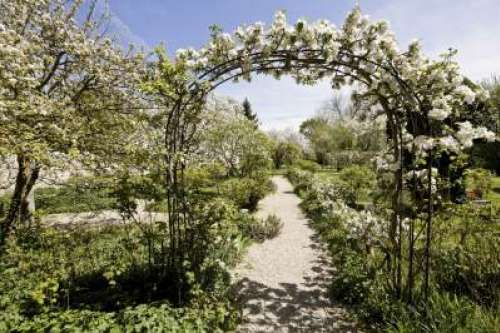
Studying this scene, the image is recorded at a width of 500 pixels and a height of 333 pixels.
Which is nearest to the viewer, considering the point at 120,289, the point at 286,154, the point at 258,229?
the point at 120,289

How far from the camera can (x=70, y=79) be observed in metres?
5.48

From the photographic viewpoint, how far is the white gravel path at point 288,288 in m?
3.17

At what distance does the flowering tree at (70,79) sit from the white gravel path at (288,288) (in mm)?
3082

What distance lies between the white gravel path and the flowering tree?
308cm

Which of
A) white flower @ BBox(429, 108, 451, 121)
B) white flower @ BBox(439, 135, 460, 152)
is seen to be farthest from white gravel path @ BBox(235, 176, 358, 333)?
white flower @ BBox(429, 108, 451, 121)

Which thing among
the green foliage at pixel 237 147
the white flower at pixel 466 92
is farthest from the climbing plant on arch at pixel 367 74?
the green foliage at pixel 237 147

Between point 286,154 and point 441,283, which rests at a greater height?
point 286,154

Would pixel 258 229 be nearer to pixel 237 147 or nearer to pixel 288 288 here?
pixel 288 288

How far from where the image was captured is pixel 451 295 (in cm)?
319

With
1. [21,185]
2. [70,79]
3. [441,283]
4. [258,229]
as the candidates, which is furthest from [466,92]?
[21,185]

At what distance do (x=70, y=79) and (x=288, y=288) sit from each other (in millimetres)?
5753

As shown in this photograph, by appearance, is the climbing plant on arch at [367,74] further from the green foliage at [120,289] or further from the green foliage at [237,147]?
the green foliage at [237,147]

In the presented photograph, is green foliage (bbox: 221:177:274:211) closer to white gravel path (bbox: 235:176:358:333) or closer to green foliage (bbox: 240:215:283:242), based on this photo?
green foliage (bbox: 240:215:283:242)

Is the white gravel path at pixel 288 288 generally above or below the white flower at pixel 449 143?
below
